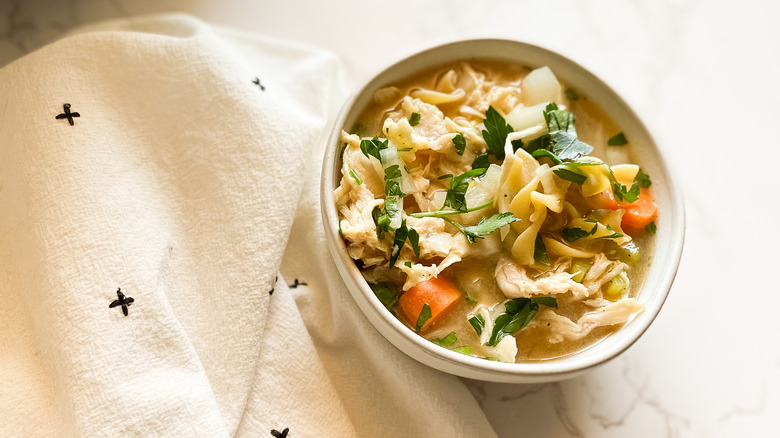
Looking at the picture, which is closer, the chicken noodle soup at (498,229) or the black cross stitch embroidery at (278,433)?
the chicken noodle soup at (498,229)

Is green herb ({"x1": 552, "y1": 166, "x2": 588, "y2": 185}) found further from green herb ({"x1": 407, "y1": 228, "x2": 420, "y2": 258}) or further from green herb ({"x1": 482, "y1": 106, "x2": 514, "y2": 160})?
green herb ({"x1": 407, "y1": 228, "x2": 420, "y2": 258})

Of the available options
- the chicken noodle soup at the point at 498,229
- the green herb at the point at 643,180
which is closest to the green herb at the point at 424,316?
the chicken noodle soup at the point at 498,229

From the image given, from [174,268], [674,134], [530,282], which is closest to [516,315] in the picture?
[530,282]

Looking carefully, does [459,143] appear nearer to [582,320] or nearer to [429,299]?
[429,299]

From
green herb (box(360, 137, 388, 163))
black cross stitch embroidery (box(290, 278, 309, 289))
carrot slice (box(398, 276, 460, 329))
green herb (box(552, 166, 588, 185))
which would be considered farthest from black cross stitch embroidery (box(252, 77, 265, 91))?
green herb (box(552, 166, 588, 185))

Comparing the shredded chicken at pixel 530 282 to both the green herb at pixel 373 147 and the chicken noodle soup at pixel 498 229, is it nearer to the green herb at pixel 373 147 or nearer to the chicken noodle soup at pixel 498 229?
the chicken noodle soup at pixel 498 229

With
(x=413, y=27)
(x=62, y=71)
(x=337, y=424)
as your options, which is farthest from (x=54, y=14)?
(x=337, y=424)
